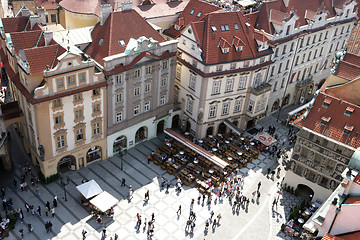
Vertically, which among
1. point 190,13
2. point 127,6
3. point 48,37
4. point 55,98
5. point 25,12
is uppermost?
point 127,6

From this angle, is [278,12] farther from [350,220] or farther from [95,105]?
[350,220]

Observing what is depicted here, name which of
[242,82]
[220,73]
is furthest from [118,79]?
[242,82]

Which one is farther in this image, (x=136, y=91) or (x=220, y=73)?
(x=220, y=73)

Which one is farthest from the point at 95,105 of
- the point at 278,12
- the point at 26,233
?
the point at 278,12

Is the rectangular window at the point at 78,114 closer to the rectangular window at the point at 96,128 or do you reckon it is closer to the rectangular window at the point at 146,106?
the rectangular window at the point at 96,128

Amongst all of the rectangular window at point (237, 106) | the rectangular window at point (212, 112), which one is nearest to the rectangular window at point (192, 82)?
the rectangular window at point (212, 112)

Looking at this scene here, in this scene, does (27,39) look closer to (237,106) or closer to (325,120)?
(237,106)

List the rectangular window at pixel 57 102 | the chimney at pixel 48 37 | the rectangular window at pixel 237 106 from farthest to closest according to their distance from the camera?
the rectangular window at pixel 237 106 < the chimney at pixel 48 37 < the rectangular window at pixel 57 102
